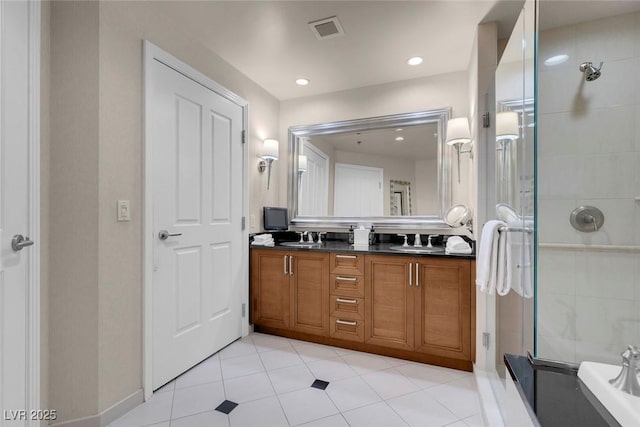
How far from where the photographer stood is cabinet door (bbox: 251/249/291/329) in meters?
2.62

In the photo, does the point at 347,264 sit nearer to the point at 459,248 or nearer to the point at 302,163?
the point at 459,248

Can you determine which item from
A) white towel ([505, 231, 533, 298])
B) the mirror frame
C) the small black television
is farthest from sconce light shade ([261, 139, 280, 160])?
white towel ([505, 231, 533, 298])

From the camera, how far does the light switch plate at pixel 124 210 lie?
1.61 m

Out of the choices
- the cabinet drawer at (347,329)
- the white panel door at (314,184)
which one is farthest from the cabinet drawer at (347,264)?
A: the white panel door at (314,184)

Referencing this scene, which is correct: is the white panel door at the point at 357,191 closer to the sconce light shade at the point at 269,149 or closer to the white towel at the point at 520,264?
the sconce light shade at the point at 269,149

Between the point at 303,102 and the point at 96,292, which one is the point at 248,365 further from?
the point at 303,102

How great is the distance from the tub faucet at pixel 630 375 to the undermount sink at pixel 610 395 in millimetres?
14

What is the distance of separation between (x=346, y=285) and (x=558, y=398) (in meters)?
1.71

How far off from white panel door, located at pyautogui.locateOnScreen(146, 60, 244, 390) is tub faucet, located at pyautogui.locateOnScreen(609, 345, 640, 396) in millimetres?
2061

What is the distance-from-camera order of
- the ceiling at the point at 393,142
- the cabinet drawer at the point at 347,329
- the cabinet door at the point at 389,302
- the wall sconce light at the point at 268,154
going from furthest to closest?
the wall sconce light at the point at 268,154 → the ceiling at the point at 393,142 → the cabinet drawer at the point at 347,329 → the cabinet door at the point at 389,302

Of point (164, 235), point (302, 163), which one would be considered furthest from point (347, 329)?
point (302, 163)

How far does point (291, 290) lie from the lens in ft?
8.50

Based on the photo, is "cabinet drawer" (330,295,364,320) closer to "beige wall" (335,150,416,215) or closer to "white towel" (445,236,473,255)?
"white towel" (445,236,473,255)
